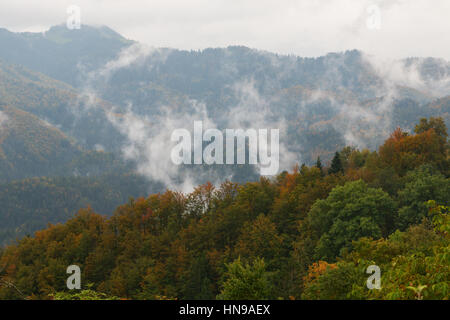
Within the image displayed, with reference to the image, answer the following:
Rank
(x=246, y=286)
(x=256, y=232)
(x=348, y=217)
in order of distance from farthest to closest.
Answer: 1. (x=256, y=232)
2. (x=348, y=217)
3. (x=246, y=286)

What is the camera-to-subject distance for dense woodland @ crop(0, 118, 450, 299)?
41.9 meters

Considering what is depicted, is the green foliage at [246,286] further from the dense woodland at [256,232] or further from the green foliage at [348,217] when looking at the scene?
the green foliage at [348,217]

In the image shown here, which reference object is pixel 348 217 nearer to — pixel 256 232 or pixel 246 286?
pixel 256 232

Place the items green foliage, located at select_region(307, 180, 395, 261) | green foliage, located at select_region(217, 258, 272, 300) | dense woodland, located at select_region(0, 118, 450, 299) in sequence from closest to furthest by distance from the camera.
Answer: green foliage, located at select_region(217, 258, 272, 300)
green foliage, located at select_region(307, 180, 395, 261)
dense woodland, located at select_region(0, 118, 450, 299)

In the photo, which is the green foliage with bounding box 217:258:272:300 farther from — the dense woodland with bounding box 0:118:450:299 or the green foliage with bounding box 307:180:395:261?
the green foliage with bounding box 307:180:395:261

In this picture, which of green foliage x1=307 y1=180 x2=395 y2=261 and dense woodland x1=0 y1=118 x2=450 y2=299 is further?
dense woodland x1=0 y1=118 x2=450 y2=299

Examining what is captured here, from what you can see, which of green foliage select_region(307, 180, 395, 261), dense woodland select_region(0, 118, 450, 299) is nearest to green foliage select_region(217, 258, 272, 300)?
dense woodland select_region(0, 118, 450, 299)

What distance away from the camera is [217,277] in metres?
54.4

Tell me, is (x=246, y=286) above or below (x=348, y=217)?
below

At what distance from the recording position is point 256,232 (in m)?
51.8

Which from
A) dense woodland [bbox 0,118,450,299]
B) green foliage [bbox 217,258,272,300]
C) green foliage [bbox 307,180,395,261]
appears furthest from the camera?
dense woodland [bbox 0,118,450,299]

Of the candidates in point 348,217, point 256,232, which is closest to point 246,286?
point 348,217

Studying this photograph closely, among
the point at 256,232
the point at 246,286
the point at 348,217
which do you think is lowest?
the point at 246,286

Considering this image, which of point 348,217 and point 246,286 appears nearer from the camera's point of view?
point 246,286
